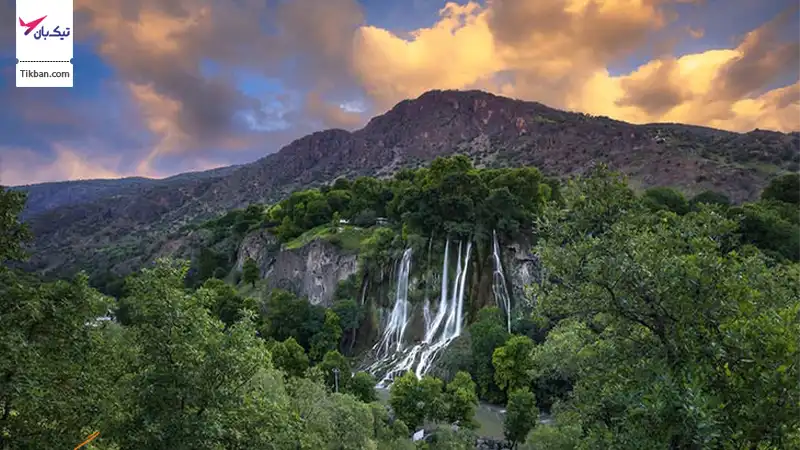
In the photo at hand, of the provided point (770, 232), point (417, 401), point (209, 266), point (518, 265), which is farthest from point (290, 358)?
point (209, 266)

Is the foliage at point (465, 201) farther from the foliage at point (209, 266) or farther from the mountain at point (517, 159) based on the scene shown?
the foliage at point (209, 266)

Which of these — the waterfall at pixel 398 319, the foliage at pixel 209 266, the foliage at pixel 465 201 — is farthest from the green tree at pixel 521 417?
the foliage at pixel 209 266

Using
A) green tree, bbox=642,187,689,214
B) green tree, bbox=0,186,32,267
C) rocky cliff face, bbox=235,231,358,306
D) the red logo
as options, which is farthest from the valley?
the red logo

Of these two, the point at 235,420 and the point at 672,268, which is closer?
the point at 672,268

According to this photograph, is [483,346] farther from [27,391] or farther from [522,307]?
[27,391]

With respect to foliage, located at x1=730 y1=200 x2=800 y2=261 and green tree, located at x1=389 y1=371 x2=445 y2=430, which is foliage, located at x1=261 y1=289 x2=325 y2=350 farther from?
foliage, located at x1=730 y1=200 x2=800 y2=261

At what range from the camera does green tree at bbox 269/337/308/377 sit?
39188 mm

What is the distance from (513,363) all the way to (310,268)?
34.9 m

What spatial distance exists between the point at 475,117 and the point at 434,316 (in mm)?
151880

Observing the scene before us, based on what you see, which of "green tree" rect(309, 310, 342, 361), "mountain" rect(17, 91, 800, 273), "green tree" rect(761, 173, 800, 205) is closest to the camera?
"green tree" rect(309, 310, 342, 361)

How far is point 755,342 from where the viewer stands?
23.5 feet

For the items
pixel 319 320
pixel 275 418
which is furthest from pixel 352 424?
pixel 319 320

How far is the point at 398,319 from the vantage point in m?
55.6

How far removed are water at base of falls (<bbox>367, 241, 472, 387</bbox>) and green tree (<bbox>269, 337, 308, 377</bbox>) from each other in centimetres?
933
